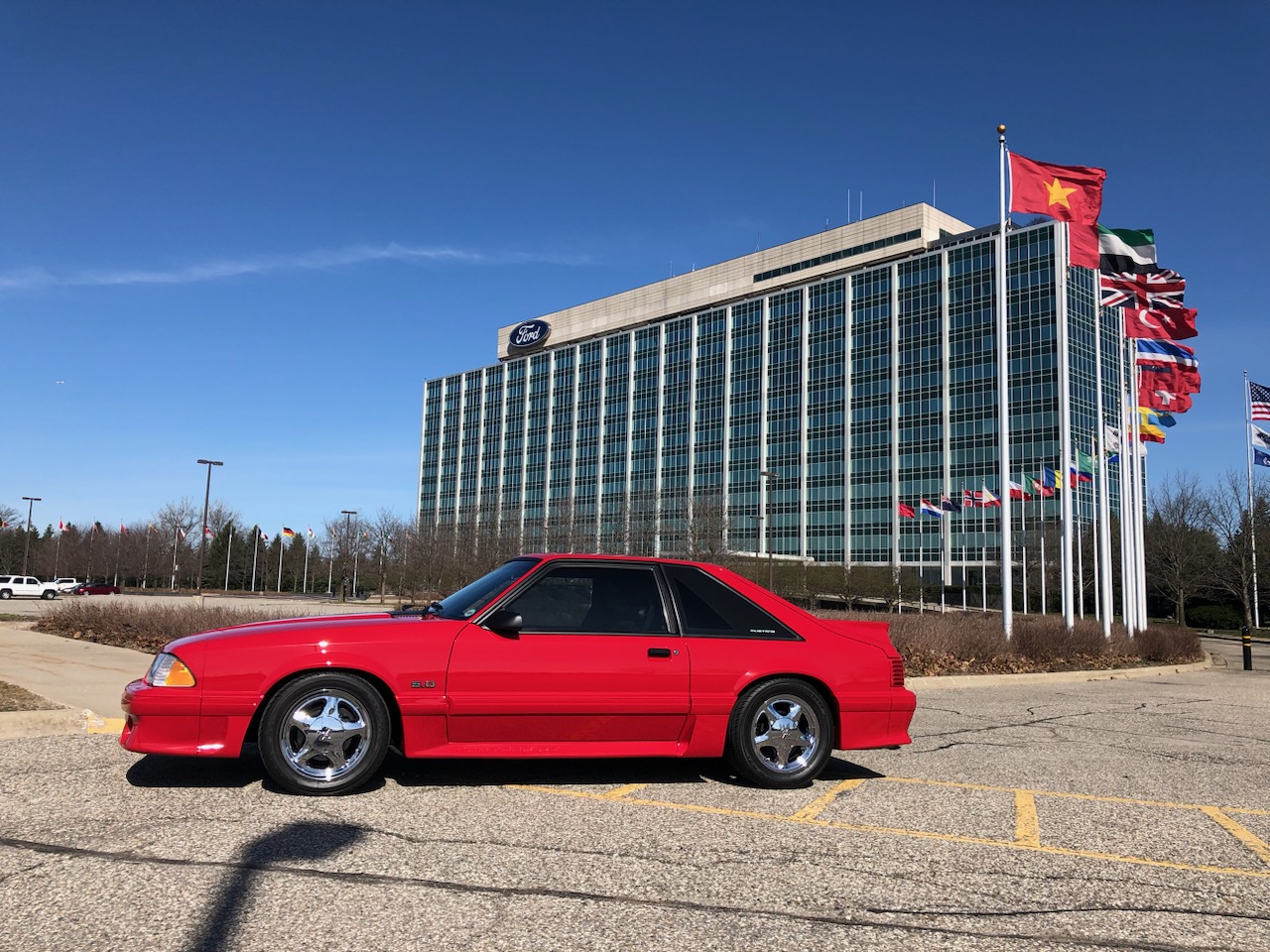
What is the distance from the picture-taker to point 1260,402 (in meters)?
34.1

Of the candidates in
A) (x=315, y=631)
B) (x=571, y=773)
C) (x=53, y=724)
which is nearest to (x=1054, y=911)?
(x=571, y=773)

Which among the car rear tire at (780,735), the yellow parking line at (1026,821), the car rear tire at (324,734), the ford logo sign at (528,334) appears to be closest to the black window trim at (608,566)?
the car rear tire at (780,735)

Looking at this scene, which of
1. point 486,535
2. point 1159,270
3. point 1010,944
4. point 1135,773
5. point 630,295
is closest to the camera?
point 1010,944

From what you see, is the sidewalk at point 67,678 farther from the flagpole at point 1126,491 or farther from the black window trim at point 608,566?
the flagpole at point 1126,491

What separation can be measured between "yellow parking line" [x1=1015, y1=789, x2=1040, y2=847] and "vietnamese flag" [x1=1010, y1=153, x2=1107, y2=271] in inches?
604

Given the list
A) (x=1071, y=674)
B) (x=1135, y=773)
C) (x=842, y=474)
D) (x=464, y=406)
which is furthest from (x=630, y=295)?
(x=1135, y=773)

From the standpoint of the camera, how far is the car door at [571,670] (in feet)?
19.4

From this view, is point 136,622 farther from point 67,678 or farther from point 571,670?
point 571,670

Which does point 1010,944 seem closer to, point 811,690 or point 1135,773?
point 811,690

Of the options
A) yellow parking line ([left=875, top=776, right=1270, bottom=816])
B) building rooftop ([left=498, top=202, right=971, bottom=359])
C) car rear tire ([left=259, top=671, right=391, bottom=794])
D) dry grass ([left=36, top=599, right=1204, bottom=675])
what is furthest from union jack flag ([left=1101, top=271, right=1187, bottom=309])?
building rooftop ([left=498, top=202, right=971, bottom=359])

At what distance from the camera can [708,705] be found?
6.27m

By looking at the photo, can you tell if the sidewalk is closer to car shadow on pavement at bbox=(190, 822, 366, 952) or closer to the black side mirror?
car shadow on pavement at bbox=(190, 822, 366, 952)

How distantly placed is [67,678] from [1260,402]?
3689 centimetres

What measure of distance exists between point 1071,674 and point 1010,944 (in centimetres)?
1446
